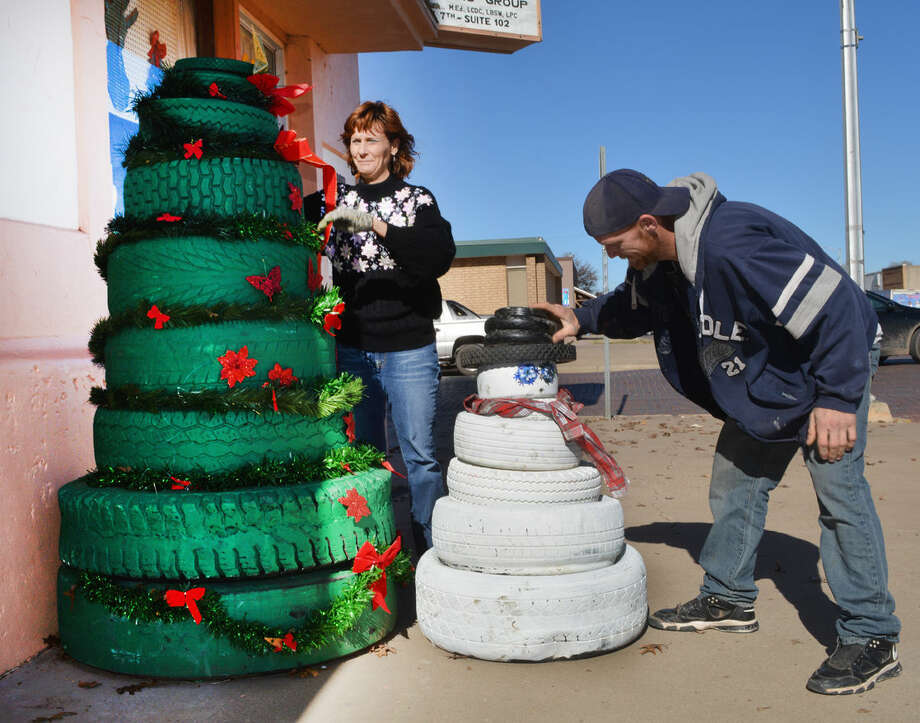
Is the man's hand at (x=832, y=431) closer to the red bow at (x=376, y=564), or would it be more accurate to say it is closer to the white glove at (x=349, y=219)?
the red bow at (x=376, y=564)

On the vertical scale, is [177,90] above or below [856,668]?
above

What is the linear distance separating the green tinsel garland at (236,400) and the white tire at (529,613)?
0.81m

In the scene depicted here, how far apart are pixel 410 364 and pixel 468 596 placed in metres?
1.07

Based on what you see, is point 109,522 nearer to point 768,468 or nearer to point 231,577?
point 231,577

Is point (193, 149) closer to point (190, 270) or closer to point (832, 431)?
point (190, 270)

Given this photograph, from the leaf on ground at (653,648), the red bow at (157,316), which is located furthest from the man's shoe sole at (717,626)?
the red bow at (157,316)

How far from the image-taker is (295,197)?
3412 mm

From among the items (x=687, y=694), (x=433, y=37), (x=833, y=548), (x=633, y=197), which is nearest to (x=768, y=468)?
(x=833, y=548)

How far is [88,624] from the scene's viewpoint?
3.07 metres

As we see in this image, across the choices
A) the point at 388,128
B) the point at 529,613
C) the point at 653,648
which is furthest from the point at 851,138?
the point at 529,613

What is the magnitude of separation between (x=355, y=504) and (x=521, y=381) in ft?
3.14

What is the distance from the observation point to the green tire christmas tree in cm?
295

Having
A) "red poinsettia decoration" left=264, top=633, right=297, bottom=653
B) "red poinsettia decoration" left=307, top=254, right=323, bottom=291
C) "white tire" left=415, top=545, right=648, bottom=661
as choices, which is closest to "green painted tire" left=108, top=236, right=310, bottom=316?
"red poinsettia decoration" left=307, top=254, right=323, bottom=291

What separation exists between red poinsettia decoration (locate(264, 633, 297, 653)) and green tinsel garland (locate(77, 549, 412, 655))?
0.05 ft
